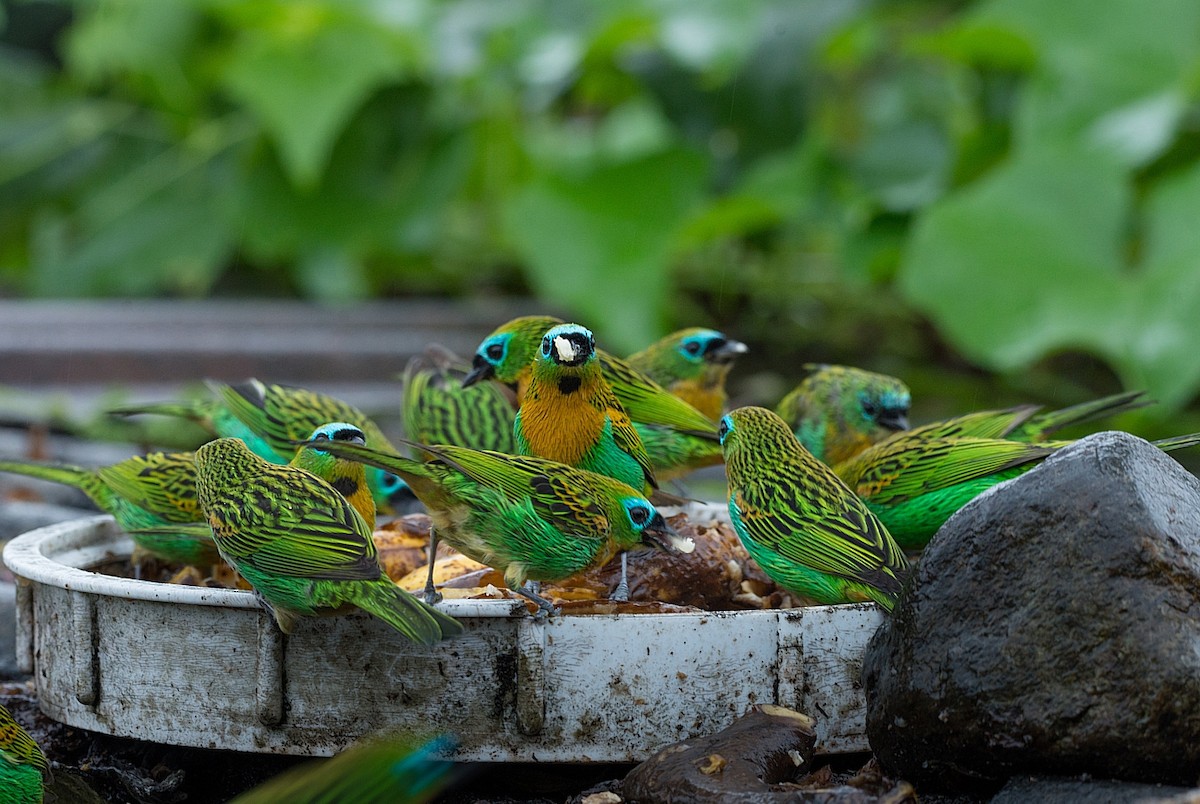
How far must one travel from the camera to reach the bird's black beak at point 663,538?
9.59 ft

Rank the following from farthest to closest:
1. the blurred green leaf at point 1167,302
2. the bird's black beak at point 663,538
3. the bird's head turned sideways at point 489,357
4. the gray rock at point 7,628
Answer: the blurred green leaf at point 1167,302 → the gray rock at point 7,628 → the bird's head turned sideways at point 489,357 → the bird's black beak at point 663,538

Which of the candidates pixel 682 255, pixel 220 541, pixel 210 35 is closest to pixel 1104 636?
pixel 220 541

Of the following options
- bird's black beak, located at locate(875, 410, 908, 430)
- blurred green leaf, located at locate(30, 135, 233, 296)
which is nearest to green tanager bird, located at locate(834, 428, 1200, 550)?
bird's black beak, located at locate(875, 410, 908, 430)

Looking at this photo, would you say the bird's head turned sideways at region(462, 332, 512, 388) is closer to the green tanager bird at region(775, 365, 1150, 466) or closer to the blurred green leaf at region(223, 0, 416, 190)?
the green tanager bird at region(775, 365, 1150, 466)

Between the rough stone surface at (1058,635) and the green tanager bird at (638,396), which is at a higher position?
the green tanager bird at (638,396)

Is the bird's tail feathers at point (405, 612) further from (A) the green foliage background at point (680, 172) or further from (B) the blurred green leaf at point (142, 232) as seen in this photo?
(B) the blurred green leaf at point (142, 232)

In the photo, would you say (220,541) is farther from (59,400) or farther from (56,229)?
(56,229)

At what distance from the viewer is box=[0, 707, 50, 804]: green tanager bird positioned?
2.66m

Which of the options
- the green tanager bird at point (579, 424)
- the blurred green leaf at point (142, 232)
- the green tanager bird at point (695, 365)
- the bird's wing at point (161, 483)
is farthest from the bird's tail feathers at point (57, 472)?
the blurred green leaf at point (142, 232)

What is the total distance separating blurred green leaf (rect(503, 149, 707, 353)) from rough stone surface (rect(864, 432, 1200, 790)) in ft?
17.8

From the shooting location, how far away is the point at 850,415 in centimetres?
370

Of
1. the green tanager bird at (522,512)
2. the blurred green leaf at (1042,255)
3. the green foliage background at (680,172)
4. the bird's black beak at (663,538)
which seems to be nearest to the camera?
the green tanager bird at (522,512)

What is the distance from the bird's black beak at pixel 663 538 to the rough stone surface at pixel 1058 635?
1.56ft

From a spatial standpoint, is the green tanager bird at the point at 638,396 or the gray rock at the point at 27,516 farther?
the gray rock at the point at 27,516
